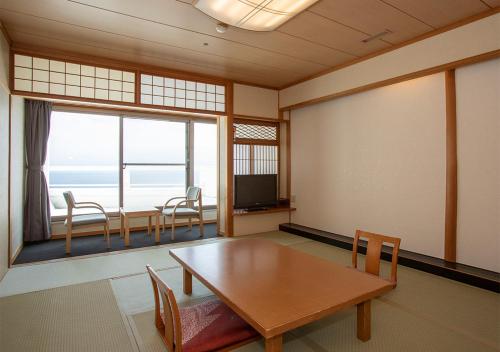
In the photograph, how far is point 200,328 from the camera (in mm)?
1591

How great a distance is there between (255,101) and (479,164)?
3299 millimetres

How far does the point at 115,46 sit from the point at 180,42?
791mm

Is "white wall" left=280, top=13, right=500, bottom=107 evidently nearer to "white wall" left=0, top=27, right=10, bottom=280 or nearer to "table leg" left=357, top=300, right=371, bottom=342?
"table leg" left=357, top=300, right=371, bottom=342

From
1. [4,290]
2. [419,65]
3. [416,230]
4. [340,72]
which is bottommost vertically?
[4,290]

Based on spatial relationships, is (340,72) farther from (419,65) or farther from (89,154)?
(89,154)

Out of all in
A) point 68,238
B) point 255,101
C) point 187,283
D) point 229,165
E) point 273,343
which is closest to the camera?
point 273,343

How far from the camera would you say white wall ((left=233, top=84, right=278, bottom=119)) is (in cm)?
491

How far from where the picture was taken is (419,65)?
3.23 metres

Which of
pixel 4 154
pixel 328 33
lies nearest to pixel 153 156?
pixel 4 154

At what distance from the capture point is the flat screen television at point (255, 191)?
4859 mm

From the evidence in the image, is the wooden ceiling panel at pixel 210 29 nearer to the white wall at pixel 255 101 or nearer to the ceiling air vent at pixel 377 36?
the ceiling air vent at pixel 377 36

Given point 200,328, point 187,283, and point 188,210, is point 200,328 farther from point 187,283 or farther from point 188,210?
point 188,210

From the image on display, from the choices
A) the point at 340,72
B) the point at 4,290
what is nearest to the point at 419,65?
the point at 340,72

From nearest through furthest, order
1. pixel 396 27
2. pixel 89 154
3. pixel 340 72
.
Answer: pixel 396 27
pixel 340 72
pixel 89 154
